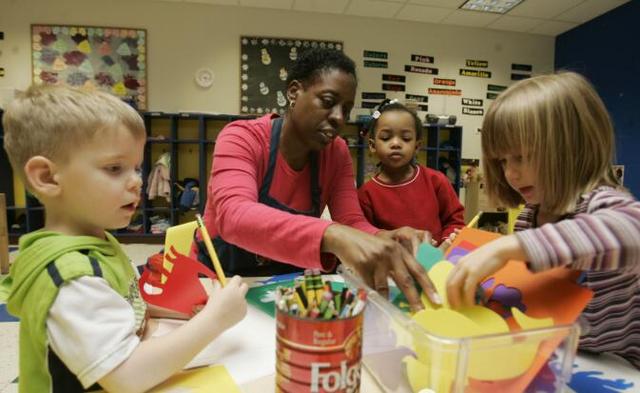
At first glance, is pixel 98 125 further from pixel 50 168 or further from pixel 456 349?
pixel 456 349

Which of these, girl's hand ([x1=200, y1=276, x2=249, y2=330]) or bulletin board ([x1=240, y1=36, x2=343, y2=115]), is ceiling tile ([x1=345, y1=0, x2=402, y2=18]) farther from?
girl's hand ([x1=200, y1=276, x2=249, y2=330])

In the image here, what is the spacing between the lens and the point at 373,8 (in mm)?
4531

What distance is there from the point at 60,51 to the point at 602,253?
17.0 ft

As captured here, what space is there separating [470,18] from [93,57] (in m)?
4.35

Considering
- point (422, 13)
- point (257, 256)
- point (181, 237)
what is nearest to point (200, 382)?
point (257, 256)

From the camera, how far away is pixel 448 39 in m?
5.02

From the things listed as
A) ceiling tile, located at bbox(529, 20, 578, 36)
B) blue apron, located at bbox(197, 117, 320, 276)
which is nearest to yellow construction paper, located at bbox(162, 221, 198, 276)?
blue apron, located at bbox(197, 117, 320, 276)

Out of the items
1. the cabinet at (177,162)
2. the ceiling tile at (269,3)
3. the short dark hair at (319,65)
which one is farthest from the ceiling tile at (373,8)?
the short dark hair at (319,65)

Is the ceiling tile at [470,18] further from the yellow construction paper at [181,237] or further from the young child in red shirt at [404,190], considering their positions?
the yellow construction paper at [181,237]

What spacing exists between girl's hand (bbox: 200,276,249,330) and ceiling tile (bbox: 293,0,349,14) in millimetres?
4385

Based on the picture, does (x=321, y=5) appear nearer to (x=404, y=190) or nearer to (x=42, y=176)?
(x=404, y=190)

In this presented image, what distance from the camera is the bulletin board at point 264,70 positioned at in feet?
15.0

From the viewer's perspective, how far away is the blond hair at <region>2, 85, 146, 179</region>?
1.90 ft

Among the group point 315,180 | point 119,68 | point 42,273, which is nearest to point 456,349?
point 42,273
